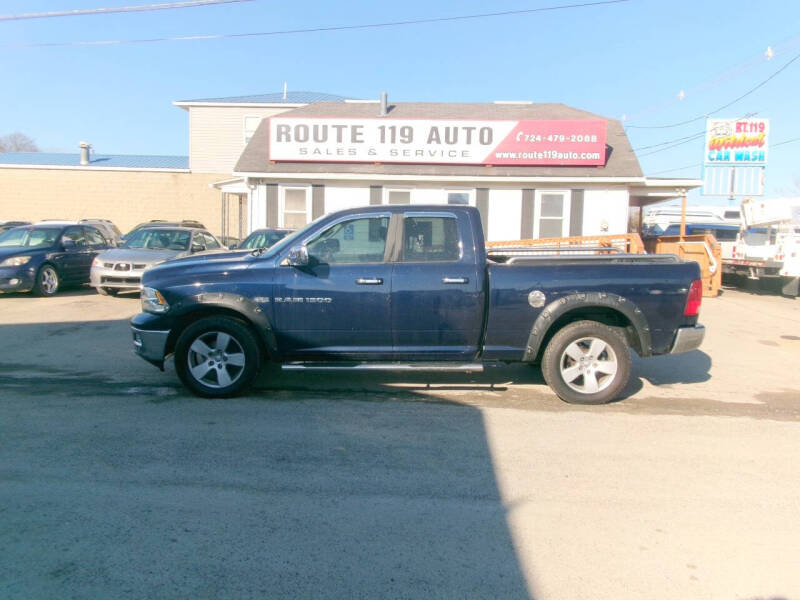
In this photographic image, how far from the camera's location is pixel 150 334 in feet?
19.8

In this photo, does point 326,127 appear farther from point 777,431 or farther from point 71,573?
point 71,573

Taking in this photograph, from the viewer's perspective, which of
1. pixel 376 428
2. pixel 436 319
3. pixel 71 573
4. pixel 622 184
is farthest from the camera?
pixel 622 184

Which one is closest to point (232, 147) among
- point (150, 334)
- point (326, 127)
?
point (326, 127)

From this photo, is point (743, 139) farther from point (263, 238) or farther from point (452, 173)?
point (263, 238)

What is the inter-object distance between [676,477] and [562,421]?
4.41 feet

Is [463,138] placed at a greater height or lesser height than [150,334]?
greater

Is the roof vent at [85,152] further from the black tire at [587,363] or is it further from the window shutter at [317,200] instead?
the black tire at [587,363]

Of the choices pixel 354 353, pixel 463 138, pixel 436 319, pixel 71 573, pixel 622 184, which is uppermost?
pixel 463 138

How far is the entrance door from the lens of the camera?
5977 millimetres

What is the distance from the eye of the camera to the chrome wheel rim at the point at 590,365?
6.10 meters

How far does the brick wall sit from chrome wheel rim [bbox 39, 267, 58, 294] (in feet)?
55.3

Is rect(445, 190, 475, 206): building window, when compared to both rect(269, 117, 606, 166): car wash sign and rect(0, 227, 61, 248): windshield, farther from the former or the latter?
rect(0, 227, 61, 248): windshield

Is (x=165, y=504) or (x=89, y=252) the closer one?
(x=165, y=504)

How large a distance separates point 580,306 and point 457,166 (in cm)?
1143
